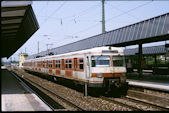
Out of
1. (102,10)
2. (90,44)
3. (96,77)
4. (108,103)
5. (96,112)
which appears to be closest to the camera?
(96,112)

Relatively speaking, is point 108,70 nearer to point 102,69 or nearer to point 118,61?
point 102,69

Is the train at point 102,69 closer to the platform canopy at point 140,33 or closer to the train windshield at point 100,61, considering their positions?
the train windshield at point 100,61

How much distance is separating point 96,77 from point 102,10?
1131 centimetres

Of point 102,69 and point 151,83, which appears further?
point 151,83

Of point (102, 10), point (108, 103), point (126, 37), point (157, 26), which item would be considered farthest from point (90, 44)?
point (108, 103)

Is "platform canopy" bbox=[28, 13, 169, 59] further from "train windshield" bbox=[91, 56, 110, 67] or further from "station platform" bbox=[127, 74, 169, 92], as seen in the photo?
"train windshield" bbox=[91, 56, 110, 67]

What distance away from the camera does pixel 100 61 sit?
11.8 m

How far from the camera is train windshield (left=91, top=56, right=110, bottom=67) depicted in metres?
11.7

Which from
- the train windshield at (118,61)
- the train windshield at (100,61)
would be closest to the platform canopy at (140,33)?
the train windshield at (118,61)

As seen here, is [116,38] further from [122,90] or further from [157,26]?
[122,90]

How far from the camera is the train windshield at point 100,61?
11.7m

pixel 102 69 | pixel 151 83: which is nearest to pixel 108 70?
pixel 102 69

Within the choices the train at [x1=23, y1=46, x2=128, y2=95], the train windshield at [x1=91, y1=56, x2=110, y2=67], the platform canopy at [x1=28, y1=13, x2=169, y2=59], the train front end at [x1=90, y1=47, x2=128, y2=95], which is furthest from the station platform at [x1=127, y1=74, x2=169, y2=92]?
the platform canopy at [x1=28, y1=13, x2=169, y2=59]

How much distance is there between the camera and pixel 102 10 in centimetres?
2080
